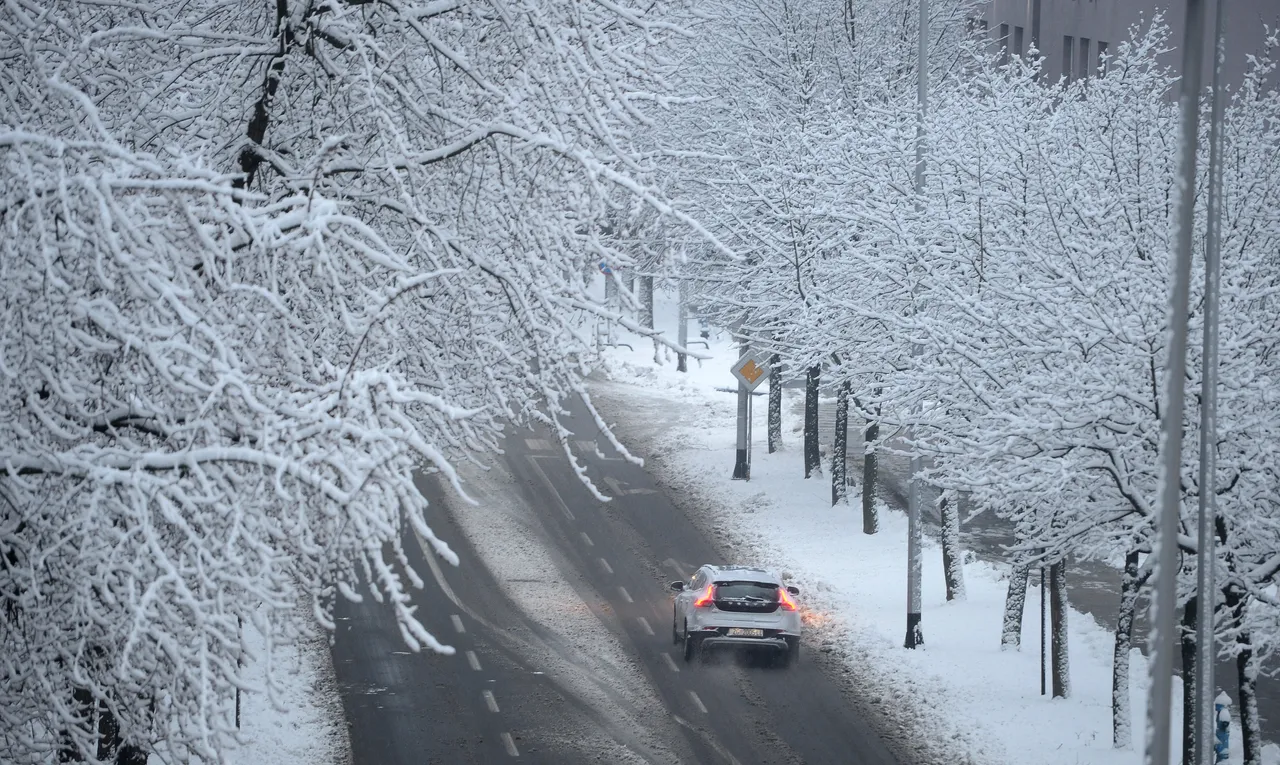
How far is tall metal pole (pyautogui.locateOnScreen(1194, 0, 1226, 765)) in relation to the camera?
35.3 ft

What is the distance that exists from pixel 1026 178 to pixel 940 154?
4032mm

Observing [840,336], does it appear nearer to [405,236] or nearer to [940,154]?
[940,154]

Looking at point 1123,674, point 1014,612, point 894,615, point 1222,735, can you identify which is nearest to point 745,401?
point 894,615

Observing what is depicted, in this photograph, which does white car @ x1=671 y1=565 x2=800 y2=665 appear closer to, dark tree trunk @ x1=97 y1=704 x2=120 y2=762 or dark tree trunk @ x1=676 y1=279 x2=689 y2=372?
dark tree trunk @ x1=97 y1=704 x2=120 y2=762

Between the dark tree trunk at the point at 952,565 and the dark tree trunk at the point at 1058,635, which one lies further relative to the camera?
the dark tree trunk at the point at 952,565

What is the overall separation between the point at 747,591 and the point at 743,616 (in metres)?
0.39

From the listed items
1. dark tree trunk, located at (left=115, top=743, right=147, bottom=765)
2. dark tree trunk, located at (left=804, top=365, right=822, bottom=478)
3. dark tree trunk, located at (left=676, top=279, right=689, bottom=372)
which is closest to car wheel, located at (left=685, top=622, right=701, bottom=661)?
dark tree trunk, located at (left=804, top=365, right=822, bottom=478)

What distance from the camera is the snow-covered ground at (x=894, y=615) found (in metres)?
17.1

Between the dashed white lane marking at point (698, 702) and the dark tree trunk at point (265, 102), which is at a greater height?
the dark tree trunk at point (265, 102)

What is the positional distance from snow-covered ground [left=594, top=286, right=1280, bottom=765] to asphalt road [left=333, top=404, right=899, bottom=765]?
3.45ft

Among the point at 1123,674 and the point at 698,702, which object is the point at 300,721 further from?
the point at 1123,674

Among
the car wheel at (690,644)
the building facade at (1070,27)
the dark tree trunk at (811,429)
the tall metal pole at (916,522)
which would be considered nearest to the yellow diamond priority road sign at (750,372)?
the dark tree trunk at (811,429)

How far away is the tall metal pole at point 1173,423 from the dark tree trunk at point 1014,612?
44.9ft

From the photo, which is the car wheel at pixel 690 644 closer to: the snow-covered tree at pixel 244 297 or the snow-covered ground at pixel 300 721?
the snow-covered ground at pixel 300 721
